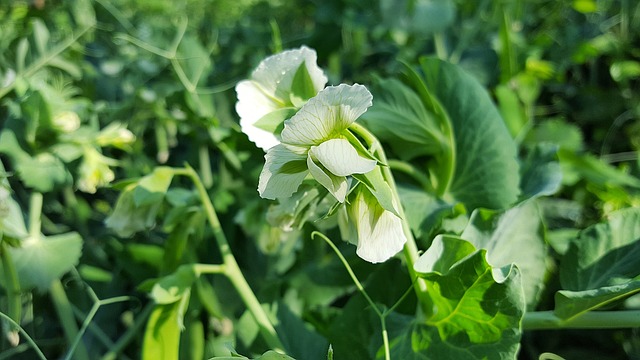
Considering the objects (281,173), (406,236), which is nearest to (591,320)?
(406,236)

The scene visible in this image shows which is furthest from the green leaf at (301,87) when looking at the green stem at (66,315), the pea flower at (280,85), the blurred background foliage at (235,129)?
the green stem at (66,315)

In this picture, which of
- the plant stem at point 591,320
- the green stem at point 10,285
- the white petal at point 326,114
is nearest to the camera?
the white petal at point 326,114

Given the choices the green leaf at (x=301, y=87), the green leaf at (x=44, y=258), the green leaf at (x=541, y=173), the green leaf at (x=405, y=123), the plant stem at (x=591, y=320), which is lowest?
the green leaf at (x=44, y=258)

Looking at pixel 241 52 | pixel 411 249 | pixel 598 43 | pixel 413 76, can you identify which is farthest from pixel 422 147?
pixel 598 43

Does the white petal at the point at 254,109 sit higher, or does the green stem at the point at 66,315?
the white petal at the point at 254,109

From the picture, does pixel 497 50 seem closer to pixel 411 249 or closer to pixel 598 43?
pixel 598 43

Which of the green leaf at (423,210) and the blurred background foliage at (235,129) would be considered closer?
the green leaf at (423,210)

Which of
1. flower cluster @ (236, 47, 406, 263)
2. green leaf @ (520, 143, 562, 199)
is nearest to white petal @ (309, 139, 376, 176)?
flower cluster @ (236, 47, 406, 263)

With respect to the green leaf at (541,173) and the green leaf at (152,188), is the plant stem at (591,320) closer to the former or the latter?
the green leaf at (541,173)
